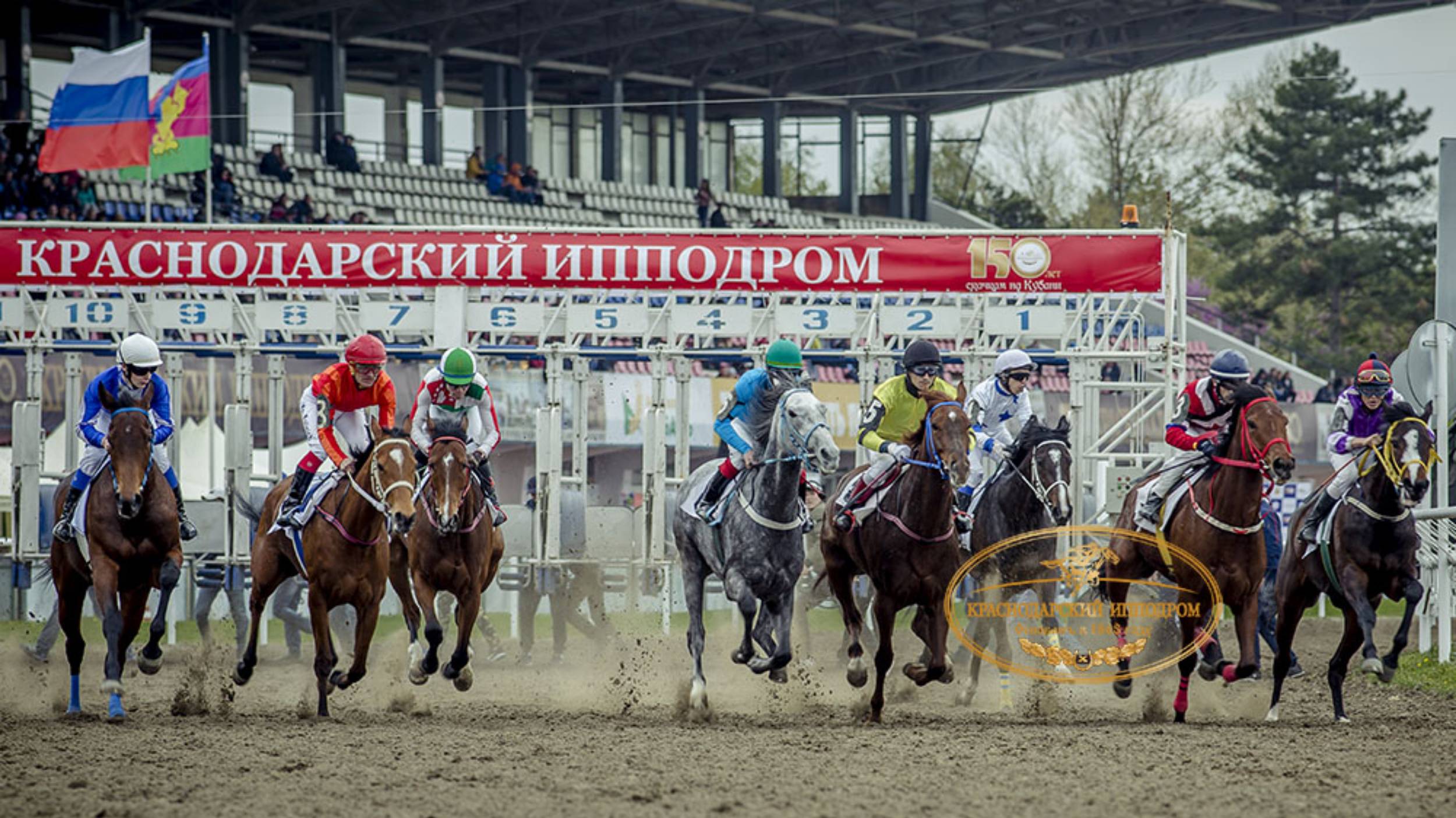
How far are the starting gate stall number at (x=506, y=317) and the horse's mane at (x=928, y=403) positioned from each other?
20.1 feet

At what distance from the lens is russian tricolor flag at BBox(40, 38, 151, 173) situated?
71.9 feet

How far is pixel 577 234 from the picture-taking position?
1678 cm

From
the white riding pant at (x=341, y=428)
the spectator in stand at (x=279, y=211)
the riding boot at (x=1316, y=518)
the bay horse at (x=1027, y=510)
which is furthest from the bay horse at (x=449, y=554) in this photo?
the spectator in stand at (x=279, y=211)

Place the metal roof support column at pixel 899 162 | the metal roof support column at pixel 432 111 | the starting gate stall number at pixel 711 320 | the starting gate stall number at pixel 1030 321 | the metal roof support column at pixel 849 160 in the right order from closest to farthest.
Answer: the starting gate stall number at pixel 1030 321 < the starting gate stall number at pixel 711 320 < the metal roof support column at pixel 432 111 < the metal roof support column at pixel 849 160 < the metal roof support column at pixel 899 162

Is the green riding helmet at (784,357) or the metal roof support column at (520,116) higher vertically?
the metal roof support column at (520,116)

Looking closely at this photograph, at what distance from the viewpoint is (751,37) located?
38.1 m

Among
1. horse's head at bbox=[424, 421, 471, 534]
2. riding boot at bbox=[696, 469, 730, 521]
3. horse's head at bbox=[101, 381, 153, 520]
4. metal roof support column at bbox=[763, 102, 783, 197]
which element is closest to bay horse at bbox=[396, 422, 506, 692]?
horse's head at bbox=[424, 421, 471, 534]

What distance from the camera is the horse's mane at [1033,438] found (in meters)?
12.3

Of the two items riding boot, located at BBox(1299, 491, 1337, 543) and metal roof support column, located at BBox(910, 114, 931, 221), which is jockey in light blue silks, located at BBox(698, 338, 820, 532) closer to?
riding boot, located at BBox(1299, 491, 1337, 543)

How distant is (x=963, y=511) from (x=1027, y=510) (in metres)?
0.47

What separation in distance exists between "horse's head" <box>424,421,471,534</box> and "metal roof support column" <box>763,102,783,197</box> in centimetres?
3053

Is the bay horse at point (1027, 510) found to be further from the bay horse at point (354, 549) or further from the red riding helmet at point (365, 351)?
the red riding helmet at point (365, 351)

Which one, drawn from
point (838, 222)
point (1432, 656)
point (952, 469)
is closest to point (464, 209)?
point (838, 222)

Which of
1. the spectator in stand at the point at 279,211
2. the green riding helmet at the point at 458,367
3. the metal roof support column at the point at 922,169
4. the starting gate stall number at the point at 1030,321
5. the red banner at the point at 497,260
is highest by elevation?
the metal roof support column at the point at 922,169
